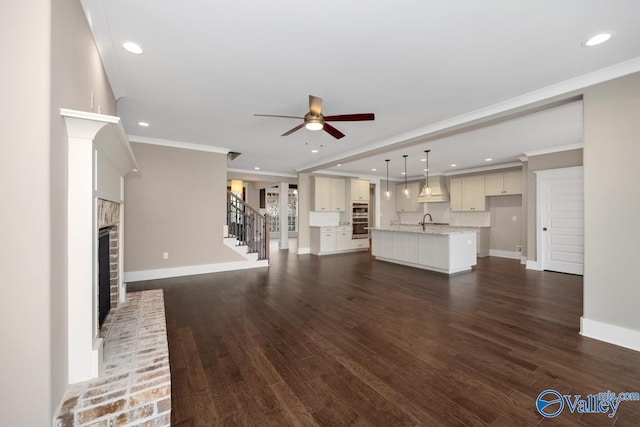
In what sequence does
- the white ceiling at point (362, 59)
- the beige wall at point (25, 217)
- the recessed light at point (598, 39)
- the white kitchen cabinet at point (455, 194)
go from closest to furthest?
1. the beige wall at point (25, 217)
2. the white ceiling at point (362, 59)
3. the recessed light at point (598, 39)
4. the white kitchen cabinet at point (455, 194)

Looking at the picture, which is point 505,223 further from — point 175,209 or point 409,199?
point 175,209

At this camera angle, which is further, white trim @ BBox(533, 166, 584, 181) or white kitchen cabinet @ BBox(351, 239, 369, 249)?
white kitchen cabinet @ BBox(351, 239, 369, 249)

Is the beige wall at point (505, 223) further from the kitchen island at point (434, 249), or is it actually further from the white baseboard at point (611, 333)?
the white baseboard at point (611, 333)

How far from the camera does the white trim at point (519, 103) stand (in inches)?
105

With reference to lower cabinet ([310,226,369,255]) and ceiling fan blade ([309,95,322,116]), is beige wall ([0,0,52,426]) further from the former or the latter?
lower cabinet ([310,226,369,255])

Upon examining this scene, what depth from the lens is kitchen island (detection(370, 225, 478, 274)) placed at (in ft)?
18.6

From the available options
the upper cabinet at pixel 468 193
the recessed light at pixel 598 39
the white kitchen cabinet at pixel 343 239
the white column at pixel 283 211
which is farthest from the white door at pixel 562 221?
the white column at pixel 283 211

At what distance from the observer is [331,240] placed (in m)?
8.54

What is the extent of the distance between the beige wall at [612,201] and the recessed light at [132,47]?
460 cm

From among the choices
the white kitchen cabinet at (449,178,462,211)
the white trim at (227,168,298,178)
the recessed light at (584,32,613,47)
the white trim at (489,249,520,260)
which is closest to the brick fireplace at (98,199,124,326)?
the recessed light at (584,32,613,47)

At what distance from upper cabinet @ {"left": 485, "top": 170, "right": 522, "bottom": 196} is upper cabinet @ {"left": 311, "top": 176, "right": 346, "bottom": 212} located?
448 centimetres

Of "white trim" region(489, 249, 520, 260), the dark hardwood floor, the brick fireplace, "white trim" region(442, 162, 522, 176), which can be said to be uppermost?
"white trim" region(442, 162, 522, 176)

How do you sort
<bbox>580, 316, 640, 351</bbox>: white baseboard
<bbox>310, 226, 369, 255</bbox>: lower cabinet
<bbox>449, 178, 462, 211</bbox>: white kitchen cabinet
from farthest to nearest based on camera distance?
<bbox>449, 178, 462, 211</bbox>: white kitchen cabinet < <bbox>310, 226, 369, 255</bbox>: lower cabinet < <bbox>580, 316, 640, 351</bbox>: white baseboard

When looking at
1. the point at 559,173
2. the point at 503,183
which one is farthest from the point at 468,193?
the point at 559,173
